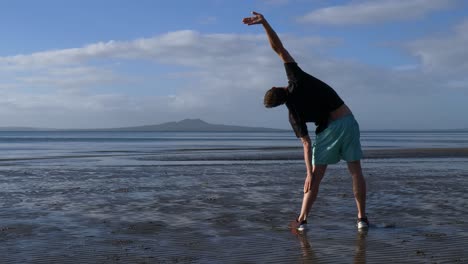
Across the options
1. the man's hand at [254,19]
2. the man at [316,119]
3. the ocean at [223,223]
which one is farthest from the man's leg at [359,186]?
the man's hand at [254,19]

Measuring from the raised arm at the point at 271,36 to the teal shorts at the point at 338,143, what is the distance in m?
0.92

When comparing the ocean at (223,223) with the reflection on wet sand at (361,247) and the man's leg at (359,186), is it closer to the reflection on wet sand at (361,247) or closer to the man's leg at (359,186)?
the reflection on wet sand at (361,247)

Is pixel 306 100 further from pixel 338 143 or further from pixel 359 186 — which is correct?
pixel 359 186

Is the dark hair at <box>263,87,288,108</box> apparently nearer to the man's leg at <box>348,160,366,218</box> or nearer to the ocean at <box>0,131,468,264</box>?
the man's leg at <box>348,160,366,218</box>

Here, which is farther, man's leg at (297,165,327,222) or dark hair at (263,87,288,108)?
man's leg at (297,165,327,222)

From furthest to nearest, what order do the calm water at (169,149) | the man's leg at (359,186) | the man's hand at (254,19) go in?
the calm water at (169,149) < the man's leg at (359,186) < the man's hand at (254,19)

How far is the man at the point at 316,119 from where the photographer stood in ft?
19.3

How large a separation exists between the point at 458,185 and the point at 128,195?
664 cm

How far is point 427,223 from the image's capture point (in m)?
6.61

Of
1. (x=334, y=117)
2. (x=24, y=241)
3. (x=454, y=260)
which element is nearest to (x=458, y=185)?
(x=334, y=117)

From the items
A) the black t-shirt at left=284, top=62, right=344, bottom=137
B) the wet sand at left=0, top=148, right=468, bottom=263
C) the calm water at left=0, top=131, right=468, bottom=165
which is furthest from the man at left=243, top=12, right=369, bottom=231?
the calm water at left=0, top=131, right=468, bottom=165

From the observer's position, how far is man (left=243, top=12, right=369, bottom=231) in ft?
19.3

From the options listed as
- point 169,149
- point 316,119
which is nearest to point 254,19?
point 316,119

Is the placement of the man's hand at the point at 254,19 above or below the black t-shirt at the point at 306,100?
above
